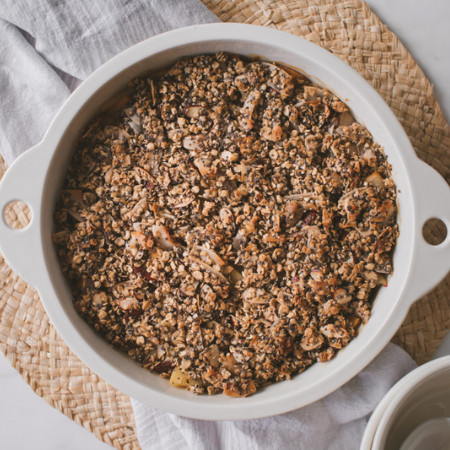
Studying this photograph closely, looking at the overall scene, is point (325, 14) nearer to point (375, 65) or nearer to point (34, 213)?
point (375, 65)

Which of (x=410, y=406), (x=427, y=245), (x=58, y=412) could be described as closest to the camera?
(x=427, y=245)

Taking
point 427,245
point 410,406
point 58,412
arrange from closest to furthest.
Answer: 1. point 427,245
2. point 410,406
3. point 58,412

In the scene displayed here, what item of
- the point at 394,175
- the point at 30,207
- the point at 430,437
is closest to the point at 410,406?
the point at 430,437

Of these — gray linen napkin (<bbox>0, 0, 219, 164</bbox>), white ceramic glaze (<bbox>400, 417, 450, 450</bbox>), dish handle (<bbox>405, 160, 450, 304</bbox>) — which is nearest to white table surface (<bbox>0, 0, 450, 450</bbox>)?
dish handle (<bbox>405, 160, 450, 304</bbox>)

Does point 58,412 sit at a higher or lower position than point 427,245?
lower

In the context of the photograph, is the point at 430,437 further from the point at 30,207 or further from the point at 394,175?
the point at 30,207

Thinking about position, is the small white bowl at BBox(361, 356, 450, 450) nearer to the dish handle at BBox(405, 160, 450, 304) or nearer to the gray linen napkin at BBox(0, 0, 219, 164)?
the dish handle at BBox(405, 160, 450, 304)

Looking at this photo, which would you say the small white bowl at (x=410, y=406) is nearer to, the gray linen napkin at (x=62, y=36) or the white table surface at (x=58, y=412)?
the white table surface at (x=58, y=412)

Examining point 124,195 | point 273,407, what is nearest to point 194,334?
point 273,407
